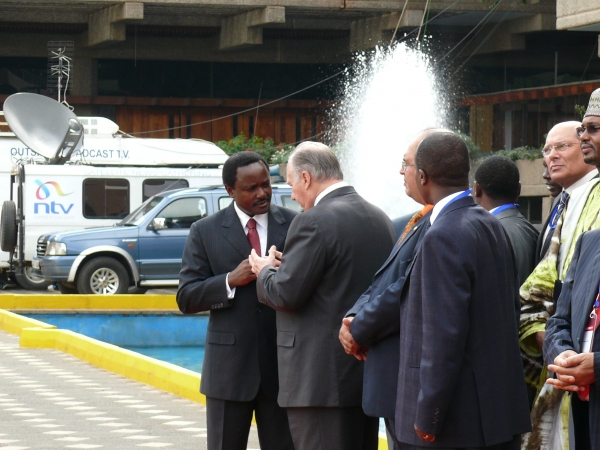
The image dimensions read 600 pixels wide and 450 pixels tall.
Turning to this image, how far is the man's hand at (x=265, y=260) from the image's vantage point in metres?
5.11

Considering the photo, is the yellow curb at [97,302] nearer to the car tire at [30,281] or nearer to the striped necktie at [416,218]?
the car tire at [30,281]

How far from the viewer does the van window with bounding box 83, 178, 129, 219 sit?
20094 mm

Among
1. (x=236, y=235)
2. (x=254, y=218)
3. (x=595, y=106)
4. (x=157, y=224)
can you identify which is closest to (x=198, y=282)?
(x=236, y=235)

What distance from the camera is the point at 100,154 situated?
70.3 feet

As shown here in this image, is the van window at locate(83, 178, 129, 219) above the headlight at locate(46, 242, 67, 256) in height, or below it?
above

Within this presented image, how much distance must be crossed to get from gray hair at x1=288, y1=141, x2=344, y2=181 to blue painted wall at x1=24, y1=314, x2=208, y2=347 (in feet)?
32.7

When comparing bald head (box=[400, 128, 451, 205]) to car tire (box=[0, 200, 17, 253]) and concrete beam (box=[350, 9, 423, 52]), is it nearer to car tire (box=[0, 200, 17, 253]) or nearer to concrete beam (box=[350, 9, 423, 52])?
car tire (box=[0, 200, 17, 253])

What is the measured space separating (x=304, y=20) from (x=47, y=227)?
13436 mm

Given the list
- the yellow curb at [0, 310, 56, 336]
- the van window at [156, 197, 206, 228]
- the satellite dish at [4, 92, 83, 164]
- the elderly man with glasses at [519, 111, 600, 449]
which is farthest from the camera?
the satellite dish at [4, 92, 83, 164]

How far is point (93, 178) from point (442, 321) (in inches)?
661

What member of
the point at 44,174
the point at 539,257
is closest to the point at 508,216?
the point at 539,257

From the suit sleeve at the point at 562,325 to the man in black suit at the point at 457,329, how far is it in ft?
0.45

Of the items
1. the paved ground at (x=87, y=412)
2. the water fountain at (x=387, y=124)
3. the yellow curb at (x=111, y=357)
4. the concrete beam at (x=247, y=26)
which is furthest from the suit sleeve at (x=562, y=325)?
the concrete beam at (x=247, y=26)

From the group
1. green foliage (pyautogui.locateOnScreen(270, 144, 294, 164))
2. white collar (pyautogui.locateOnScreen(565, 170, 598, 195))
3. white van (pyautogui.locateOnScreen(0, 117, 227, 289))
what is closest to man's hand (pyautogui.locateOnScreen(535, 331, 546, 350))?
white collar (pyautogui.locateOnScreen(565, 170, 598, 195))
